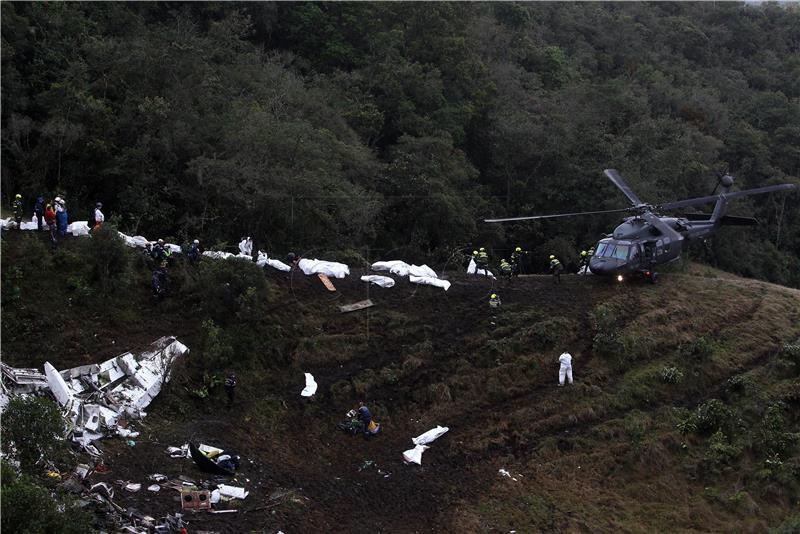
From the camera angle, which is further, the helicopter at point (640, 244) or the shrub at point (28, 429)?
the helicopter at point (640, 244)

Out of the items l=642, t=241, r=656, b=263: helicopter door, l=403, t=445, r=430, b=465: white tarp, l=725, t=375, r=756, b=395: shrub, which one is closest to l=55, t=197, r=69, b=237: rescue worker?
l=403, t=445, r=430, b=465: white tarp

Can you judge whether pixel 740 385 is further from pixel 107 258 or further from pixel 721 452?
pixel 107 258

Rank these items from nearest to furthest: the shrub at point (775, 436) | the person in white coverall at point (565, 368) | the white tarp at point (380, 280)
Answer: the shrub at point (775, 436)
the person in white coverall at point (565, 368)
the white tarp at point (380, 280)

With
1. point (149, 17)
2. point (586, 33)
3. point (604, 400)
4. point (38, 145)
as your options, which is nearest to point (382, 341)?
point (604, 400)

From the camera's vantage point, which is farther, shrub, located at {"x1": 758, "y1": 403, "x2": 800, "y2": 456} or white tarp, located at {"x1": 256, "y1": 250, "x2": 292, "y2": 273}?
white tarp, located at {"x1": 256, "y1": 250, "x2": 292, "y2": 273}

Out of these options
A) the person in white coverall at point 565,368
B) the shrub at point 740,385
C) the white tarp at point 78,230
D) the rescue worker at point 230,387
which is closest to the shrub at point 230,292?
the rescue worker at point 230,387

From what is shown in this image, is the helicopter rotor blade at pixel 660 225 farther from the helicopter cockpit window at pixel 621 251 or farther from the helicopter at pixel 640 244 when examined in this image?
the helicopter cockpit window at pixel 621 251

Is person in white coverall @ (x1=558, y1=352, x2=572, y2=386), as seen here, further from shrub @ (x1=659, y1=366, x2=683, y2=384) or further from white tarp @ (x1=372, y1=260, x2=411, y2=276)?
white tarp @ (x1=372, y1=260, x2=411, y2=276)

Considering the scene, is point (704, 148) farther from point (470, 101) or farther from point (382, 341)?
point (382, 341)
